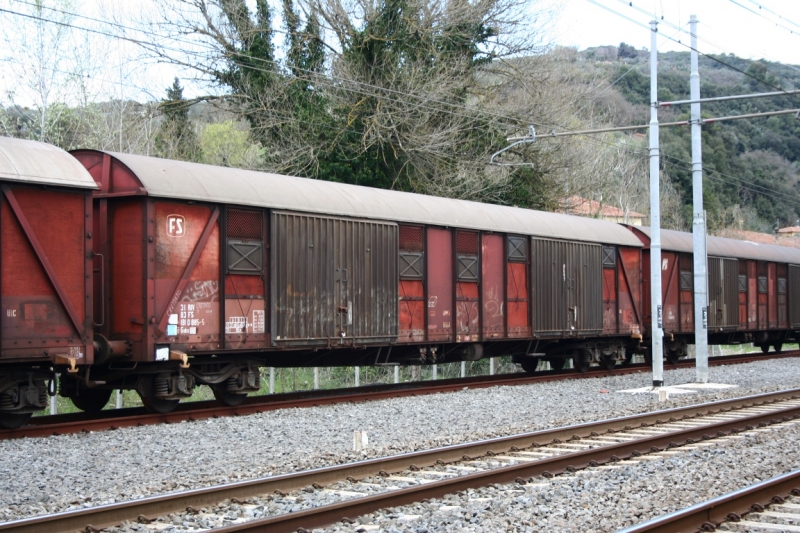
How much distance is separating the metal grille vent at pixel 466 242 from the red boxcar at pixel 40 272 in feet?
28.0

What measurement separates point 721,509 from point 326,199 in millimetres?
9488

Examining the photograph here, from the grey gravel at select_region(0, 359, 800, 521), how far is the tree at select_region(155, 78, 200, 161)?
688 inches

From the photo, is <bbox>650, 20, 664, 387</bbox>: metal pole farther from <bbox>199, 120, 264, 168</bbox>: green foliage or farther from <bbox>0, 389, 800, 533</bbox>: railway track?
<bbox>199, 120, 264, 168</bbox>: green foliage

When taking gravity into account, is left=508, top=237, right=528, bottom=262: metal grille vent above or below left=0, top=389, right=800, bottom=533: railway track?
above

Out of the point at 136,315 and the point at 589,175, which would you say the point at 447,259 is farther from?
the point at 589,175

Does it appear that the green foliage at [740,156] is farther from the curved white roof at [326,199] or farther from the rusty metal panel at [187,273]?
the rusty metal panel at [187,273]

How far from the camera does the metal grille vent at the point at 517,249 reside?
19.3 meters

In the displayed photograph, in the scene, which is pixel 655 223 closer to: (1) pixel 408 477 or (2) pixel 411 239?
(2) pixel 411 239

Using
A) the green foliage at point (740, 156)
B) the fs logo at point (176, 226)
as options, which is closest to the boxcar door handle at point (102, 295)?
the fs logo at point (176, 226)

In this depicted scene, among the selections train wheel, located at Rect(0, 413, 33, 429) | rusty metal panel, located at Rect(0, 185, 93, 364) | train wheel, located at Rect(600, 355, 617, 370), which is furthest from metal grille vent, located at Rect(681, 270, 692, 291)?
train wheel, located at Rect(0, 413, 33, 429)

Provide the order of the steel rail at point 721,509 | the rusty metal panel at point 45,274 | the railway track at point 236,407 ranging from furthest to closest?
the railway track at point 236,407 → the rusty metal panel at point 45,274 → the steel rail at point 721,509

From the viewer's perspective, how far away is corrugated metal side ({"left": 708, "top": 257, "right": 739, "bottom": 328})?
2638 centimetres

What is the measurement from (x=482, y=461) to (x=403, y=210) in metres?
7.79

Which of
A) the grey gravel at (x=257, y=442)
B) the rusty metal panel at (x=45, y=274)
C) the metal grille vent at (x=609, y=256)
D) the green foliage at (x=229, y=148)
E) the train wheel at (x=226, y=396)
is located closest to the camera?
the grey gravel at (x=257, y=442)
